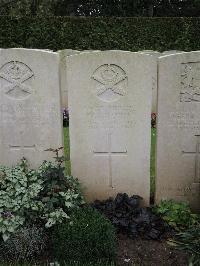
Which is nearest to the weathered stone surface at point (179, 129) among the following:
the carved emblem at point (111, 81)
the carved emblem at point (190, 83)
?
the carved emblem at point (190, 83)

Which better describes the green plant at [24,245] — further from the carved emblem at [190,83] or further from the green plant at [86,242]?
the carved emblem at [190,83]

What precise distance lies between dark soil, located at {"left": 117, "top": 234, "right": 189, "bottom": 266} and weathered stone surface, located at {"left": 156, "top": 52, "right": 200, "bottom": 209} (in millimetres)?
811

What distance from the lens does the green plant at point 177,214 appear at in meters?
4.17

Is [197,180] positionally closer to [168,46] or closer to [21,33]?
[168,46]

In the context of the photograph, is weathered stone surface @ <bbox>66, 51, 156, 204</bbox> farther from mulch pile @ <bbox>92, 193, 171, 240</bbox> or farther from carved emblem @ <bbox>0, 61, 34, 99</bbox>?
carved emblem @ <bbox>0, 61, 34, 99</bbox>

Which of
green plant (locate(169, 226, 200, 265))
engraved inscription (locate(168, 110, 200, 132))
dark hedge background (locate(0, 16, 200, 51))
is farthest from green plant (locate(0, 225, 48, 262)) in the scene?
dark hedge background (locate(0, 16, 200, 51))

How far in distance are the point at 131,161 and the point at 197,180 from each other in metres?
0.84

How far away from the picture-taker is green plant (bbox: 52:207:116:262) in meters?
3.48

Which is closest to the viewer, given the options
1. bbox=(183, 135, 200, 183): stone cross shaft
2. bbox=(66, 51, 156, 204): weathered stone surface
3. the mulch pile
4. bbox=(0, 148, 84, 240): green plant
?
bbox=(0, 148, 84, 240): green plant

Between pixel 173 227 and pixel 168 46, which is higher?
pixel 168 46

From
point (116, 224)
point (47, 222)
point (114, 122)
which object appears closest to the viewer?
point (47, 222)

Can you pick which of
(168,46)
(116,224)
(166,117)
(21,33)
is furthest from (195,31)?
(116,224)

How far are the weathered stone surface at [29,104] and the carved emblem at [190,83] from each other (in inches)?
55.9

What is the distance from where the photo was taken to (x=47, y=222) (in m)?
3.71
